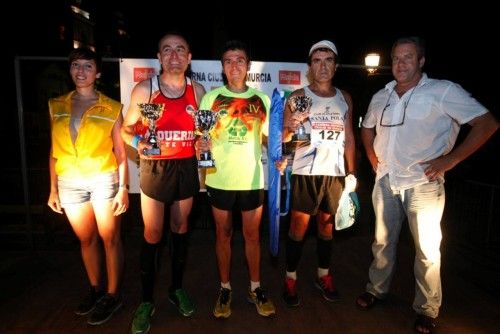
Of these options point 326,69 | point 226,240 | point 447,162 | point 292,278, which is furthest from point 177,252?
point 447,162

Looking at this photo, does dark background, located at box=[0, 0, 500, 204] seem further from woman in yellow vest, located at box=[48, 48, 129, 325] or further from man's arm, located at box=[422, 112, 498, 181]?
man's arm, located at box=[422, 112, 498, 181]

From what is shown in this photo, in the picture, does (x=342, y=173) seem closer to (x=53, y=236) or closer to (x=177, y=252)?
(x=177, y=252)

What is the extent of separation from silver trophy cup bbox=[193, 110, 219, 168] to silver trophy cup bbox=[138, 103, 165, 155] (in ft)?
1.00

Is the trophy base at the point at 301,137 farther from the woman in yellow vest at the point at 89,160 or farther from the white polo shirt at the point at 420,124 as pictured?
the woman in yellow vest at the point at 89,160

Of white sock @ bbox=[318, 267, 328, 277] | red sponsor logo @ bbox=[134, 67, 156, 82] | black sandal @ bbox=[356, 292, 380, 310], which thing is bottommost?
black sandal @ bbox=[356, 292, 380, 310]

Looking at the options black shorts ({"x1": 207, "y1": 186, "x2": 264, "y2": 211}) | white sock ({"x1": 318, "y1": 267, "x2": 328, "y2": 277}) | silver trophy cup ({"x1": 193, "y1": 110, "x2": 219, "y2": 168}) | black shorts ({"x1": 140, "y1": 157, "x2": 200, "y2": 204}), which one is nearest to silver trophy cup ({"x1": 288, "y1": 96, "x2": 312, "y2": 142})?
black shorts ({"x1": 207, "y1": 186, "x2": 264, "y2": 211})

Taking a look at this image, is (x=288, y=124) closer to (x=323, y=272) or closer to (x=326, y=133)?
(x=326, y=133)

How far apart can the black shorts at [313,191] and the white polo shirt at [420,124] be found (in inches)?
20.4

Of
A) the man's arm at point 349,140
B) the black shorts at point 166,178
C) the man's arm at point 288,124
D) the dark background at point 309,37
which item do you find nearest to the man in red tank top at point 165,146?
the black shorts at point 166,178

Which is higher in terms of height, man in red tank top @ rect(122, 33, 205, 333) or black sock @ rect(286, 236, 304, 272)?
man in red tank top @ rect(122, 33, 205, 333)

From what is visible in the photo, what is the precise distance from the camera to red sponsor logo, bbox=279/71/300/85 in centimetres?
485

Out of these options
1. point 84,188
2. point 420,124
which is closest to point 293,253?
point 420,124

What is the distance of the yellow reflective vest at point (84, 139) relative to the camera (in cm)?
304

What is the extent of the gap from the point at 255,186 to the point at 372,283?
1.63 m
